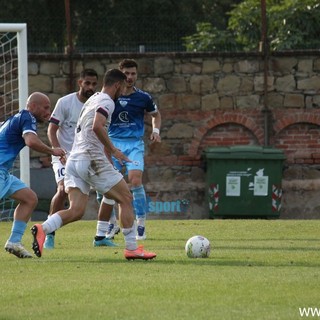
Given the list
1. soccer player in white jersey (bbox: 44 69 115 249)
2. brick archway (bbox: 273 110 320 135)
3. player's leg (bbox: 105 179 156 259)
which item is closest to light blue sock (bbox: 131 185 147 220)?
soccer player in white jersey (bbox: 44 69 115 249)

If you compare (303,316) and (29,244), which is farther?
(29,244)

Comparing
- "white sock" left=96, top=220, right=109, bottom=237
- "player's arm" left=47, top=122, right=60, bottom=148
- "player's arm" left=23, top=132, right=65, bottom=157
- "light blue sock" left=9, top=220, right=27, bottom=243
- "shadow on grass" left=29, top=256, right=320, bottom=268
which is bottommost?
"white sock" left=96, top=220, right=109, bottom=237

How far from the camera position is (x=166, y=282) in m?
10.1

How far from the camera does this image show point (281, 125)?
77.5 feet

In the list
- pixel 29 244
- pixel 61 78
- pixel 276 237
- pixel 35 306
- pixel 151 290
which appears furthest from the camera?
pixel 61 78

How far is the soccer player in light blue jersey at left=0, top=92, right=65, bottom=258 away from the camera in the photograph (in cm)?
1241

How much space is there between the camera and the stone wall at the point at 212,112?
76.6ft

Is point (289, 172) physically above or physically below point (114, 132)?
below

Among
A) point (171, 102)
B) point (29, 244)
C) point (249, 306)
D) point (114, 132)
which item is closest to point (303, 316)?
point (249, 306)

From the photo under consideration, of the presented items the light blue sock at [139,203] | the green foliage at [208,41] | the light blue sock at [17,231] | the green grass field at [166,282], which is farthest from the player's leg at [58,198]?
the green foliage at [208,41]

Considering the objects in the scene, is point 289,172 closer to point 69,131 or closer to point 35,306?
point 69,131

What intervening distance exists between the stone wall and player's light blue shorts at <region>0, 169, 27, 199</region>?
1074cm

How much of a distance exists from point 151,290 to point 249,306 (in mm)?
1123

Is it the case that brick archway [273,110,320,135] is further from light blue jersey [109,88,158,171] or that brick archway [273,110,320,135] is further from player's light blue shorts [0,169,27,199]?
player's light blue shorts [0,169,27,199]
